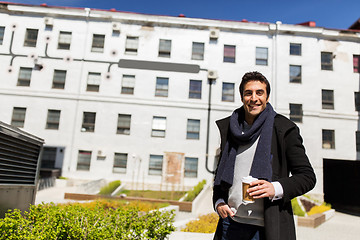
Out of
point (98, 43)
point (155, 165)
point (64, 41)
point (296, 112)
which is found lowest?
point (155, 165)

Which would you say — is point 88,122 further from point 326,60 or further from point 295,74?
point 326,60

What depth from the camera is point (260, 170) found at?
6.88ft

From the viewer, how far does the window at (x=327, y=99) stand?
22.2 meters

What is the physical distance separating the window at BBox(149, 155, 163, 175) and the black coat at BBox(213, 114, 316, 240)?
62.3 ft

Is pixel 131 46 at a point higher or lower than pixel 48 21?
lower

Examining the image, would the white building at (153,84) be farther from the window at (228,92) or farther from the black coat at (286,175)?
the black coat at (286,175)

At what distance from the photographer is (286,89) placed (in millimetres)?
22188

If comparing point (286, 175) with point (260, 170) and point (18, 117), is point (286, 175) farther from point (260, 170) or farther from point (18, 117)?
point (18, 117)

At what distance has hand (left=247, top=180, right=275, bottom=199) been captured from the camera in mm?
1944

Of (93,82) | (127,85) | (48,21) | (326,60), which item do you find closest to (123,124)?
(127,85)

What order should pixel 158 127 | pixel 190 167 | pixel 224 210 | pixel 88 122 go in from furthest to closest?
pixel 158 127
pixel 88 122
pixel 190 167
pixel 224 210

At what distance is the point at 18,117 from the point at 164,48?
533 inches

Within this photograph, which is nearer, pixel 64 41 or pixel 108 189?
pixel 108 189

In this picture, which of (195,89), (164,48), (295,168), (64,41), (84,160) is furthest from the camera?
(164,48)
